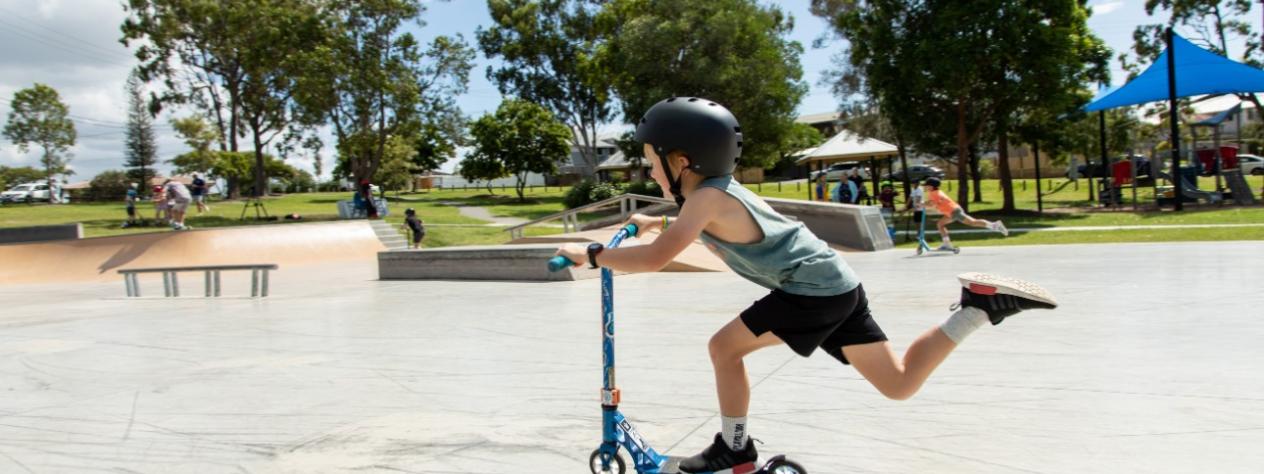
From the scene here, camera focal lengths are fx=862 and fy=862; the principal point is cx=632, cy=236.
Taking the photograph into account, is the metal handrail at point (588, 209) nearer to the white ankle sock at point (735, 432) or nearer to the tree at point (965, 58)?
the tree at point (965, 58)

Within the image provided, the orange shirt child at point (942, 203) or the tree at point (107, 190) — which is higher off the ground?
the tree at point (107, 190)

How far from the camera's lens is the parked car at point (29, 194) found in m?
52.4

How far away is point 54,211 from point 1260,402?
46281 millimetres

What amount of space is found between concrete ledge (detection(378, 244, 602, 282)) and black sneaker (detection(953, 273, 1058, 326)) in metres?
9.27

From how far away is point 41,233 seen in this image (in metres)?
24.7

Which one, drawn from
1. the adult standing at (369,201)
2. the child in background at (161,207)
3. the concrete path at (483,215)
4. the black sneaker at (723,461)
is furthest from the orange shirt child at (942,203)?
the child in background at (161,207)

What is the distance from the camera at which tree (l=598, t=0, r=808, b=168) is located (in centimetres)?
3475

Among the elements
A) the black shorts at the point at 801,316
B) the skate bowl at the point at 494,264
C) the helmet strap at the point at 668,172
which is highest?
the helmet strap at the point at 668,172

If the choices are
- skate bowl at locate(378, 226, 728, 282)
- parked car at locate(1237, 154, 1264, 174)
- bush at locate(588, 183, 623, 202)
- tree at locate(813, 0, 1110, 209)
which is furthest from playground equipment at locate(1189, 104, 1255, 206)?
parked car at locate(1237, 154, 1264, 174)

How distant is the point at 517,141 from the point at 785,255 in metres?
52.2

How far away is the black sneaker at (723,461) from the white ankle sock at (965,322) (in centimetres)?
91

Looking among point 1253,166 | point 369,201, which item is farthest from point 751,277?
point 1253,166

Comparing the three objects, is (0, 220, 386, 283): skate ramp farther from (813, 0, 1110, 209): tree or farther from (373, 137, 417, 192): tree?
(373, 137, 417, 192): tree

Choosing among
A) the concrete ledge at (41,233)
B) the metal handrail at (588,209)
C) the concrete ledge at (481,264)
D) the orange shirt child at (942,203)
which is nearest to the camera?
the concrete ledge at (481,264)
